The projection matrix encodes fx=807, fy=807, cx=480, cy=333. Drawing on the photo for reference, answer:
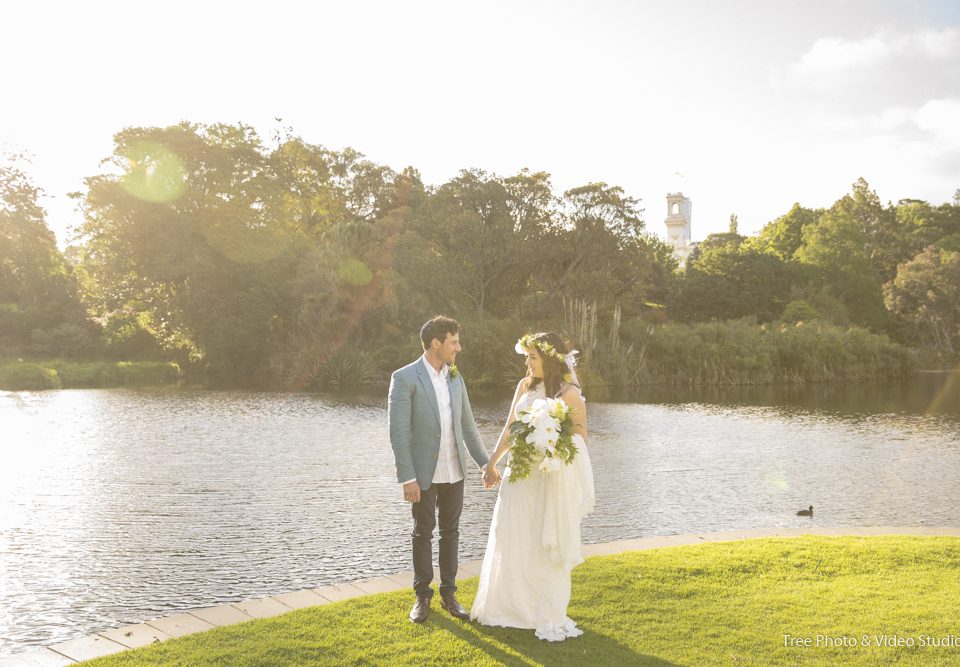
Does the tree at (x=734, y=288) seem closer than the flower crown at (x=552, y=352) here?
No

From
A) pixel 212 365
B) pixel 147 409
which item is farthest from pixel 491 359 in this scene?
pixel 212 365

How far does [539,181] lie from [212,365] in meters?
19.1

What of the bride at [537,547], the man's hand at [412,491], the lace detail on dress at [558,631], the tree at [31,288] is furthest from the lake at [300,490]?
the tree at [31,288]

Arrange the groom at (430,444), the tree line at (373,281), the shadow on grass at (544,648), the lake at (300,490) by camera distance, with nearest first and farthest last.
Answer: the shadow on grass at (544,648), the groom at (430,444), the lake at (300,490), the tree line at (373,281)

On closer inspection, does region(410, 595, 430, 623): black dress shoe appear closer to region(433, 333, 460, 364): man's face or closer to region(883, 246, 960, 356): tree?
region(433, 333, 460, 364): man's face

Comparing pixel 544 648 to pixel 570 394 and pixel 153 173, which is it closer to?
pixel 570 394

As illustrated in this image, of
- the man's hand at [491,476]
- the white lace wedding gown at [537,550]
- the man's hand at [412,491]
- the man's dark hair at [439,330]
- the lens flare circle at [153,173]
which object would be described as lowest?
the white lace wedding gown at [537,550]

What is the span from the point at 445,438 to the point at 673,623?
2.03m

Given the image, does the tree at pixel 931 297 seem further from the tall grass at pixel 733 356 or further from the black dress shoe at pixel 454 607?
the black dress shoe at pixel 454 607

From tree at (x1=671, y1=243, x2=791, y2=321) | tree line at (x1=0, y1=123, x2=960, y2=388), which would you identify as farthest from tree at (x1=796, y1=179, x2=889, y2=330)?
tree at (x1=671, y1=243, x2=791, y2=321)

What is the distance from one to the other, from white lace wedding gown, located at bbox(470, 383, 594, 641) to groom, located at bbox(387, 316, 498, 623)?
446 millimetres

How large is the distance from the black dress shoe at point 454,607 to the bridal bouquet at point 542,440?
3.68 ft

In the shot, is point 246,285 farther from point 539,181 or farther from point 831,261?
point 831,261

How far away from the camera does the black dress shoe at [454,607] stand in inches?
223
